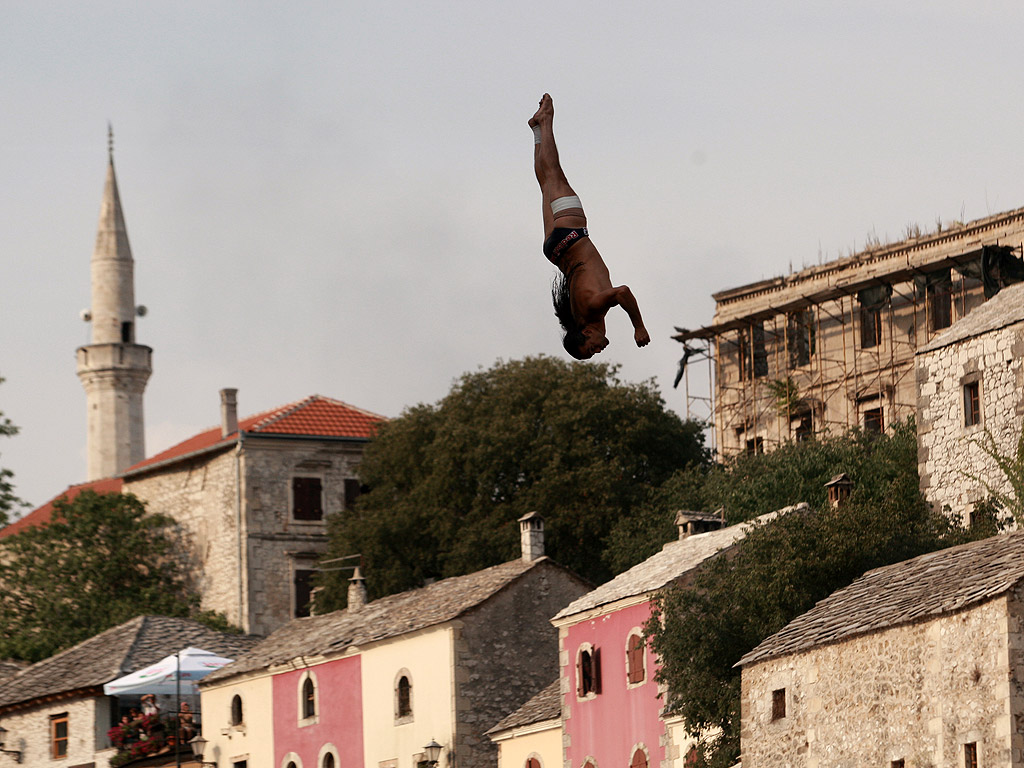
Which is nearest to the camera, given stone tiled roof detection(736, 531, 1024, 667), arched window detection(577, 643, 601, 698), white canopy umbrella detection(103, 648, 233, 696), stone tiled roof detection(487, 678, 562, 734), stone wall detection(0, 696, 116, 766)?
stone tiled roof detection(736, 531, 1024, 667)

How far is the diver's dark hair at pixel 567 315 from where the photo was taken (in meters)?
13.2

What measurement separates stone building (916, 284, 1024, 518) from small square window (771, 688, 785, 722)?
35.9 feet

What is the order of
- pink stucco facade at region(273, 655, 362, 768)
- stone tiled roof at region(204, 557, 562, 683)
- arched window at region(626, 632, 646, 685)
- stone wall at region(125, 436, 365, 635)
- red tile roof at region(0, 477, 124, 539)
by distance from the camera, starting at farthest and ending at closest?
1. red tile roof at region(0, 477, 124, 539)
2. stone wall at region(125, 436, 365, 635)
3. pink stucco facade at region(273, 655, 362, 768)
4. stone tiled roof at region(204, 557, 562, 683)
5. arched window at region(626, 632, 646, 685)

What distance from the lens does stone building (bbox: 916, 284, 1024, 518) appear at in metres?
44.8

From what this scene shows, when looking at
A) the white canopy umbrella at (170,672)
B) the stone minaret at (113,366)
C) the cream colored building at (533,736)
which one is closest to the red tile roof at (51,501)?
the stone minaret at (113,366)

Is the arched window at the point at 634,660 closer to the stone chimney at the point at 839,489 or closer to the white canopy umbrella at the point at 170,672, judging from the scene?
the stone chimney at the point at 839,489

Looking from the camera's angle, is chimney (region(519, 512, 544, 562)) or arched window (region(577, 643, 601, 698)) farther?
chimney (region(519, 512, 544, 562))

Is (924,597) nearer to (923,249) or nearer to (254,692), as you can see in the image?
(254,692)

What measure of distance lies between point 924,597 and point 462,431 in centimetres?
3242

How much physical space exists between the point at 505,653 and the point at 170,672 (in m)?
7.98

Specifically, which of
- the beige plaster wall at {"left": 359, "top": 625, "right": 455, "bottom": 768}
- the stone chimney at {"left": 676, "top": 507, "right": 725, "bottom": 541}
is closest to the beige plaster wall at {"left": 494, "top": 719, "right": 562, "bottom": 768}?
the beige plaster wall at {"left": 359, "top": 625, "right": 455, "bottom": 768}

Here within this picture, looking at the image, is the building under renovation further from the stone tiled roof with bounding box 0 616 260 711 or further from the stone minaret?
the stone minaret

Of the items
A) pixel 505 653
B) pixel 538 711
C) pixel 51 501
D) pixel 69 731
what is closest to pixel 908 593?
pixel 538 711

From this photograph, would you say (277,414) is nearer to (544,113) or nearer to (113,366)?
(113,366)
